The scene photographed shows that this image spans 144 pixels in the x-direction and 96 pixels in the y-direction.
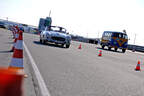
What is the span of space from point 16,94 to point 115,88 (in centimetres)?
517

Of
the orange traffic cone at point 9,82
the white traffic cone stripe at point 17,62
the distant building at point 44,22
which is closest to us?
the orange traffic cone at point 9,82

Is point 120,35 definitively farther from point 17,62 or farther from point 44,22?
point 44,22

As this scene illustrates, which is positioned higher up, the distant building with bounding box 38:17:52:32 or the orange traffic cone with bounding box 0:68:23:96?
the distant building with bounding box 38:17:52:32

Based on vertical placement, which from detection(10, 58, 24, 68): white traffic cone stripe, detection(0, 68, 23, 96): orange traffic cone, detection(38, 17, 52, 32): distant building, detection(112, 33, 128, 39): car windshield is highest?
detection(38, 17, 52, 32): distant building

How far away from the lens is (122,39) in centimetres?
3102

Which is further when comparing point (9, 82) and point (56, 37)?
point (56, 37)

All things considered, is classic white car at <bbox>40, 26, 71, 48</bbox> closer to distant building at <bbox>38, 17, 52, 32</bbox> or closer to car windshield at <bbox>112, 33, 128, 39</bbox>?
car windshield at <bbox>112, 33, 128, 39</bbox>

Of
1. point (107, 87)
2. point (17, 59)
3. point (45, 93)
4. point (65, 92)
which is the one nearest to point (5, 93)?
point (45, 93)

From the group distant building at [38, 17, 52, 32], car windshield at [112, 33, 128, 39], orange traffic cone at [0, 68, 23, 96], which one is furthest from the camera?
distant building at [38, 17, 52, 32]

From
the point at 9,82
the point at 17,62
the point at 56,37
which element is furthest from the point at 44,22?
the point at 9,82

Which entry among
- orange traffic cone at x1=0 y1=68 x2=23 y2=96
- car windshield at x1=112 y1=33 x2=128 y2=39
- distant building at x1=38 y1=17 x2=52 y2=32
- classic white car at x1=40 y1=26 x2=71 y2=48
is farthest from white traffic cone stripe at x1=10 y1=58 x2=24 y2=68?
distant building at x1=38 y1=17 x2=52 y2=32

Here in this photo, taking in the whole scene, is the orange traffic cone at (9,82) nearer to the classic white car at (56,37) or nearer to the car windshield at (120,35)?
the classic white car at (56,37)

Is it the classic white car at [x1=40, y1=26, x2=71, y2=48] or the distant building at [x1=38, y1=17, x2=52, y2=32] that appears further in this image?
the distant building at [x1=38, y1=17, x2=52, y2=32]

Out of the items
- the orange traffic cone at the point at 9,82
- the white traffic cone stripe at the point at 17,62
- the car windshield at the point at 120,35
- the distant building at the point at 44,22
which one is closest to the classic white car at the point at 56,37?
the car windshield at the point at 120,35
